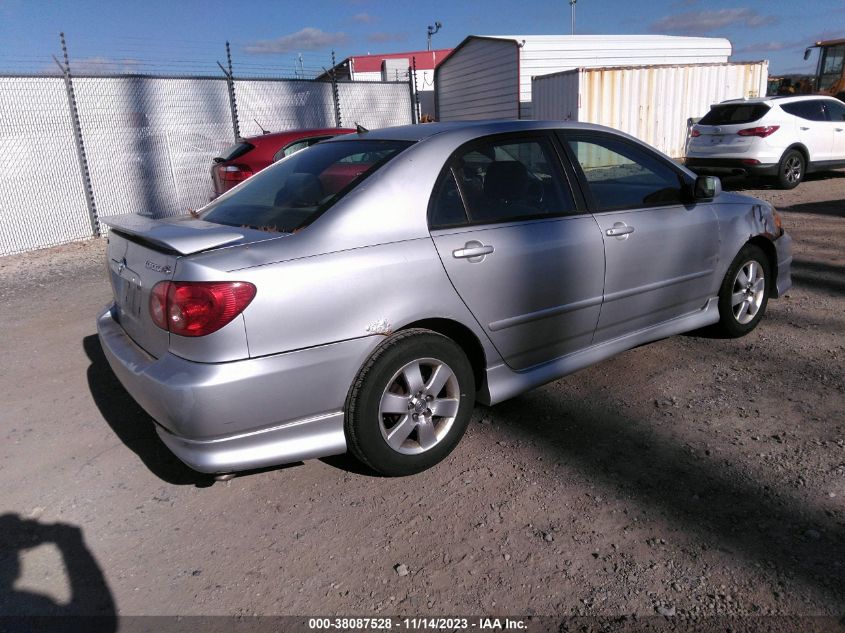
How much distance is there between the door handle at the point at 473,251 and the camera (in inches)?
118

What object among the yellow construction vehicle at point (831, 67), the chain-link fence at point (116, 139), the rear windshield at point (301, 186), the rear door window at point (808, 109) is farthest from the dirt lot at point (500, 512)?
the yellow construction vehicle at point (831, 67)

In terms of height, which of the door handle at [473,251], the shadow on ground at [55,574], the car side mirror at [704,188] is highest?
the car side mirror at [704,188]

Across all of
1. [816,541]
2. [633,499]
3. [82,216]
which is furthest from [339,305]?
[82,216]

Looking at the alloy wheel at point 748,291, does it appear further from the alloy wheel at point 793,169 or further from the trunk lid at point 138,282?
the alloy wheel at point 793,169

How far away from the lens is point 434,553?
251 cm

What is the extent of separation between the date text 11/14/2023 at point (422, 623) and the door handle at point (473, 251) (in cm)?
154

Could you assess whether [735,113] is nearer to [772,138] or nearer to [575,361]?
[772,138]

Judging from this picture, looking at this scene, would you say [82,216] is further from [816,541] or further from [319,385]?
[816,541]

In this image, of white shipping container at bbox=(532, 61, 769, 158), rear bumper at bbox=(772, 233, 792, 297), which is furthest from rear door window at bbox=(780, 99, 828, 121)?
rear bumper at bbox=(772, 233, 792, 297)

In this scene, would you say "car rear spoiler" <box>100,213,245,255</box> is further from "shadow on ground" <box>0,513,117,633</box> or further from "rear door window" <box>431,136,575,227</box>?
"shadow on ground" <box>0,513,117,633</box>

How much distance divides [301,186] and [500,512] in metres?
1.88

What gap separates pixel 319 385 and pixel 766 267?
3574mm

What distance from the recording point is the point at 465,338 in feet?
10.3

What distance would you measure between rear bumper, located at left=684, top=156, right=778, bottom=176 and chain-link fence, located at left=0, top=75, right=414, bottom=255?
7.67m
